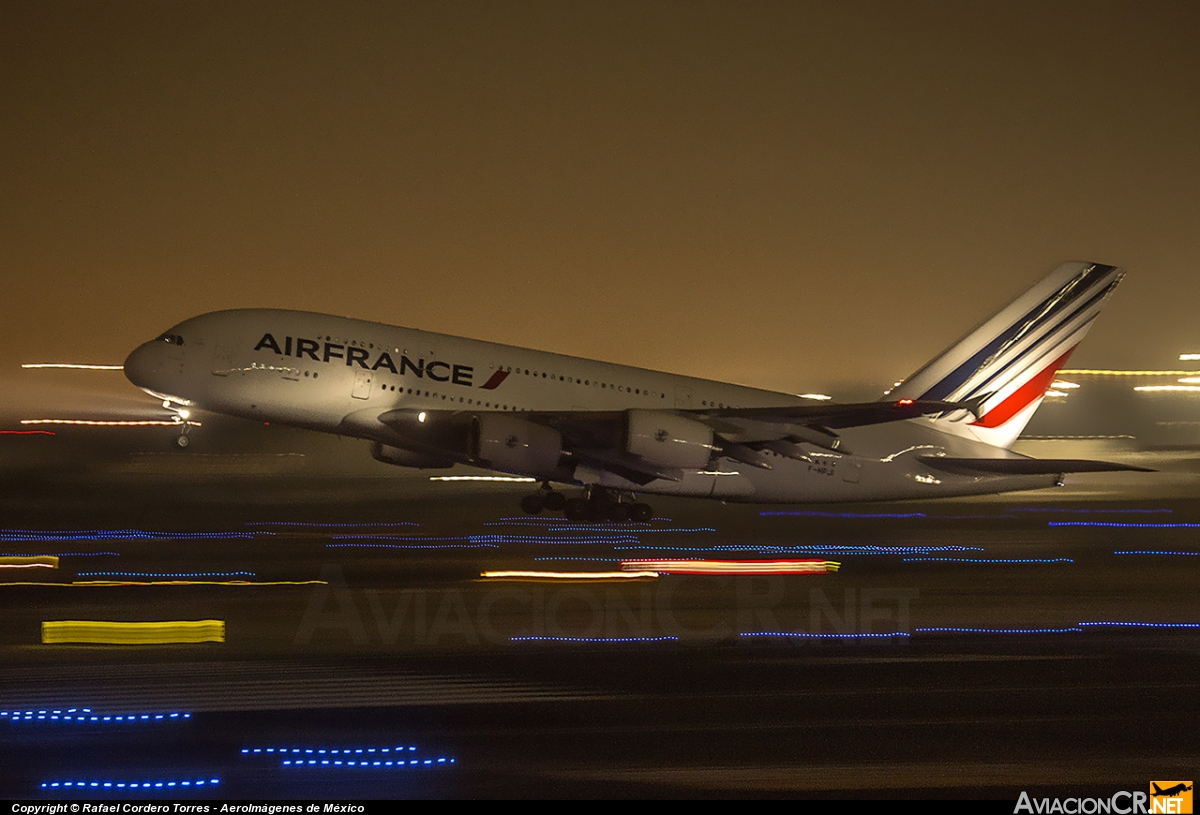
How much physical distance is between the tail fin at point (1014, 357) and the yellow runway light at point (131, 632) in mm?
18650

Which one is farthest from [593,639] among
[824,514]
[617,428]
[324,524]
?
[824,514]

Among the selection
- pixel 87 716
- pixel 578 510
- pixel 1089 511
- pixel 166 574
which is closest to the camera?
pixel 87 716

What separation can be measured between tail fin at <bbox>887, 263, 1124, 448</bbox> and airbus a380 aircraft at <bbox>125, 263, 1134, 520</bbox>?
0.11 feet

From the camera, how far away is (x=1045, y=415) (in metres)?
76.4

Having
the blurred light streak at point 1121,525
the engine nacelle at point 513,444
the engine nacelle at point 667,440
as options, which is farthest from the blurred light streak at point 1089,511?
the engine nacelle at point 513,444

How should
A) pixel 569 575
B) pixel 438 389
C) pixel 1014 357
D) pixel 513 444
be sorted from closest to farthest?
pixel 569 575
pixel 513 444
pixel 438 389
pixel 1014 357

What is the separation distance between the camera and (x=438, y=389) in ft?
82.7

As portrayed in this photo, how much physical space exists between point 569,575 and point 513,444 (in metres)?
5.08

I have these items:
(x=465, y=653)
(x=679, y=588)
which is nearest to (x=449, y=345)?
(x=679, y=588)

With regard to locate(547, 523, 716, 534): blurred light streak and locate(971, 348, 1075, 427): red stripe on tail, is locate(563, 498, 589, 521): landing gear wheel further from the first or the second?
locate(971, 348, 1075, 427): red stripe on tail

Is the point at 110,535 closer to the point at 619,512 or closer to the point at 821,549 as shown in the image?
the point at 619,512

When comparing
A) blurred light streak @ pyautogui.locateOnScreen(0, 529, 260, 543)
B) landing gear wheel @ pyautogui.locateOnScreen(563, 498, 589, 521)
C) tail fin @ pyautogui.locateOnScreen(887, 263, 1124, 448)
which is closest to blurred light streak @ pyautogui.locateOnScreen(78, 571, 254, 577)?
blurred light streak @ pyautogui.locateOnScreen(0, 529, 260, 543)

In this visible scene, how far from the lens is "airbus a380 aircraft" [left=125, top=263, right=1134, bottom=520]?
80.1ft

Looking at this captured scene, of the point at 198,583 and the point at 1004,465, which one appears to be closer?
the point at 198,583
